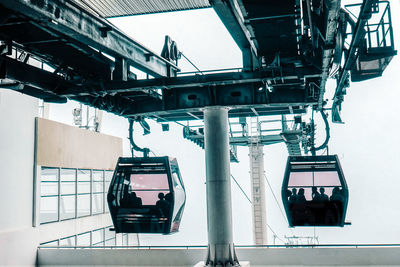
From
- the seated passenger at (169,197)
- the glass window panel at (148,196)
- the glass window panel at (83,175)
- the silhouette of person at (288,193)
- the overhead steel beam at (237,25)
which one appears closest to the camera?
the overhead steel beam at (237,25)

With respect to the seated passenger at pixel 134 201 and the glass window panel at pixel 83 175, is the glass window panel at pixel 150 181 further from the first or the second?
the glass window panel at pixel 83 175

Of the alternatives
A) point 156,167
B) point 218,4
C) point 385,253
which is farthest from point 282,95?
point 385,253

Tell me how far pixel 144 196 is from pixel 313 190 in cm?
330

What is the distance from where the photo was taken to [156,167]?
307 inches

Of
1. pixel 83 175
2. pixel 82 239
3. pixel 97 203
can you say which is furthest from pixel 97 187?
pixel 82 239

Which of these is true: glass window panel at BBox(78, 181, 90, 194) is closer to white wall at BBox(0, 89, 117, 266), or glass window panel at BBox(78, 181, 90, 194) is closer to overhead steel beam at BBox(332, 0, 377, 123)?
white wall at BBox(0, 89, 117, 266)

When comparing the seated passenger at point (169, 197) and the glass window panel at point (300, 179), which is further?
the glass window panel at point (300, 179)

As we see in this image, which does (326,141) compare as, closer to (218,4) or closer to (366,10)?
(218,4)

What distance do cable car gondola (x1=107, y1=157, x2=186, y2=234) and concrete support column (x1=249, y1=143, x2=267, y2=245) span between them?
18.2 m

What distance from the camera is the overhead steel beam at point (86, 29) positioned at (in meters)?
4.55

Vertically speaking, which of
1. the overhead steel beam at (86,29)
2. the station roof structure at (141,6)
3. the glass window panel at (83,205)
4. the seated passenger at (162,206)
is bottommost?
the glass window panel at (83,205)

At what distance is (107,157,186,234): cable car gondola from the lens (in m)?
7.63

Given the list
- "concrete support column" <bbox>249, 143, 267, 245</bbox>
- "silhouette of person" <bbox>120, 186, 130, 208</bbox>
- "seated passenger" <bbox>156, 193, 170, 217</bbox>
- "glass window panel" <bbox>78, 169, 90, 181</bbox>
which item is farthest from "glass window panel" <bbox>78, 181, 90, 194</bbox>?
"seated passenger" <bbox>156, 193, 170, 217</bbox>

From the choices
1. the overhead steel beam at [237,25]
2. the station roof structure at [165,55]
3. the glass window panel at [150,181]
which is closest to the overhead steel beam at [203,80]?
the station roof structure at [165,55]
